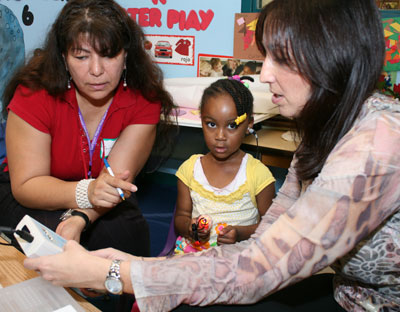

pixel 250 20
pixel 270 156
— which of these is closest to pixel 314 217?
pixel 270 156

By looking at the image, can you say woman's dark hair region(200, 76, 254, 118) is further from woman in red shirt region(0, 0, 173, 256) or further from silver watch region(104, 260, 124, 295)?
silver watch region(104, 260, 124, 295)

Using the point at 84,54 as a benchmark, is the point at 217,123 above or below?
below

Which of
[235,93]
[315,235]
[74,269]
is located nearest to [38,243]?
[74,269]

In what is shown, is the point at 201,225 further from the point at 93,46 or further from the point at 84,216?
the point at 93,46

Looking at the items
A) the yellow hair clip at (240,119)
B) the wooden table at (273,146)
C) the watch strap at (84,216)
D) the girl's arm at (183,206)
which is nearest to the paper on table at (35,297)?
the watch strap at (84,216)

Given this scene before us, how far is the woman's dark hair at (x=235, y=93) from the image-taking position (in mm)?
1669

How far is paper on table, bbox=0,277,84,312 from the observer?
30.5 inches

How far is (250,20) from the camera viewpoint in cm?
243

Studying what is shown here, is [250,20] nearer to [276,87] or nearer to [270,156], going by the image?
[270,156]

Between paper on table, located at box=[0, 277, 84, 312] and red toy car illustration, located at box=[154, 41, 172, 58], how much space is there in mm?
2263

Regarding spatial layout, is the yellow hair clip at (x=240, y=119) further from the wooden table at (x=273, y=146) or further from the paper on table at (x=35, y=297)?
the paper on table at (x=35, y=297)

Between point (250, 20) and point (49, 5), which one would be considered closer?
point (250, 20)

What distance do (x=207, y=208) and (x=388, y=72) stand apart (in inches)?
52.9

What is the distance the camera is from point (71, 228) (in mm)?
1284
